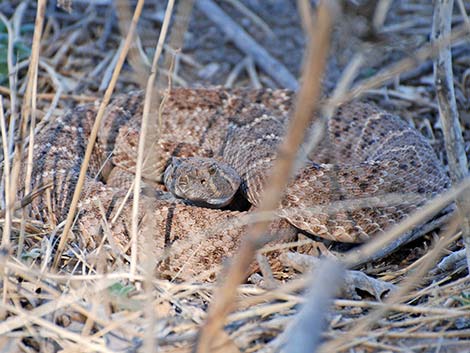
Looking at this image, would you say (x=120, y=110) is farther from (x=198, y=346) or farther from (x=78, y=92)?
(x=198, y=346)

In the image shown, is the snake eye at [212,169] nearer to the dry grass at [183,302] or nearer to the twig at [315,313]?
the dry grass at [183,302]

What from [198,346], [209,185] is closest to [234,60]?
[209,185]

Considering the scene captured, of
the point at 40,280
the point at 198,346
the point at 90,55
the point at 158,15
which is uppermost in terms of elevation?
the point at 158,15

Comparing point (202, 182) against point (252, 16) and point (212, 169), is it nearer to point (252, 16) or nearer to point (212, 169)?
point (212, 169)

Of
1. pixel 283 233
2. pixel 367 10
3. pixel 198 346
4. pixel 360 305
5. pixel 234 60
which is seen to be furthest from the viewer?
pixel 234 60

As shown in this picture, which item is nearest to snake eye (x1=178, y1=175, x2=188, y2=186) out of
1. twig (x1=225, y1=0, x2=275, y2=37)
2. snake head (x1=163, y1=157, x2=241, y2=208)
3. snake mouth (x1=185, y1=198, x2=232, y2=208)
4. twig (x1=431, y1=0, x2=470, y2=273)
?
snake head (x1=163, y1=157, x2=241, y2=208)

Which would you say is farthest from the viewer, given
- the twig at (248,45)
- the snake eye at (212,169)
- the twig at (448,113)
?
the twig at (248,45)

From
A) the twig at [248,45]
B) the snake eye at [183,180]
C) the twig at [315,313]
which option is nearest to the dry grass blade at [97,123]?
the snake eye at [183,180]

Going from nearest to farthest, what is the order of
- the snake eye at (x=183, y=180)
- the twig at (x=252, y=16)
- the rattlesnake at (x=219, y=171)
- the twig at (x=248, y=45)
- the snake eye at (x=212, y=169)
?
the rattlesnake at (x=219, y=171)
the snake eye at (x=183, y=180)
the snake eye at (x=212, y=169)
the twig at (x=248, y=45)
the twig at (x=252, y=16)
